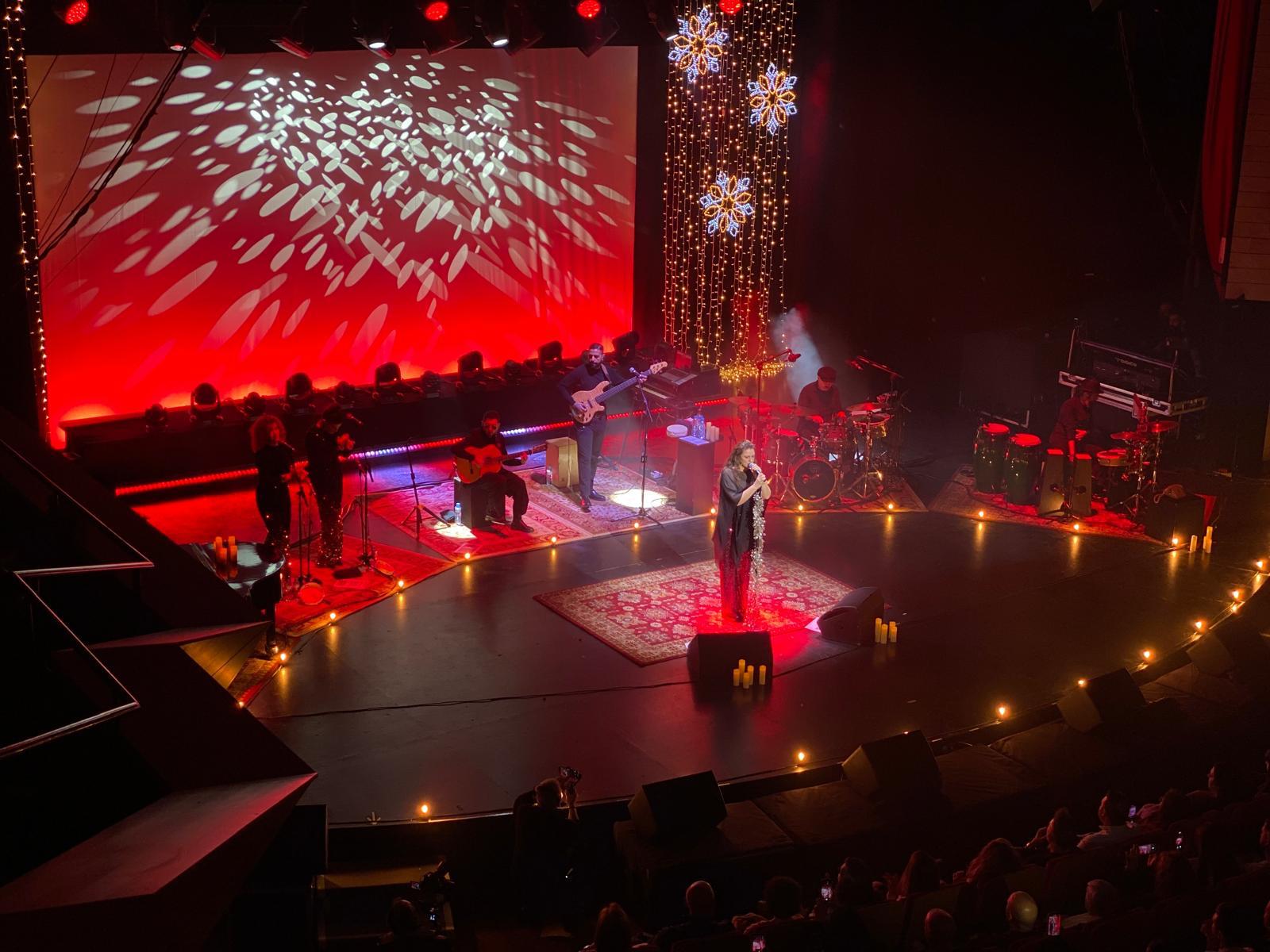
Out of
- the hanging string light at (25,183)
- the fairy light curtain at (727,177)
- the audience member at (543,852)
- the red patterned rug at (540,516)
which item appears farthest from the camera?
the fairy light curtain at (727,177)

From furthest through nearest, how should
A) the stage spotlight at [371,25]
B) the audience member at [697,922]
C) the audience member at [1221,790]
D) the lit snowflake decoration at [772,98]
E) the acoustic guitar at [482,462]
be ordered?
the lit snowflake decoration at [772,98] < the acoustic guitar at [482,462] < the stage spotlight at [371,25] < the audience member at [1221,790] < the audience member at [697,922]

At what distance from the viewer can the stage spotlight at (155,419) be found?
11.8m

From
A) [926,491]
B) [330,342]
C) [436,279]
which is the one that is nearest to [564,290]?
[436,279]

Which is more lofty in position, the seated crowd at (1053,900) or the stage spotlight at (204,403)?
the stage spotlight at (204,403)

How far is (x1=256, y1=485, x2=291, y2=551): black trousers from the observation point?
1008 centimetres

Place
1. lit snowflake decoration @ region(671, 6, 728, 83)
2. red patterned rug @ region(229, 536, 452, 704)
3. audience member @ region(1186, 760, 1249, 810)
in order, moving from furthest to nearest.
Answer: lit snowflake decoration @ region(671, 6, 728, 83) → red patterned rug @ region(229, 536, 452, 704) → audience member @ region(1186, 760, 1249, 810)

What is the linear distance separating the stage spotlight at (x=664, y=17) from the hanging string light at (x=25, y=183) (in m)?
5.16

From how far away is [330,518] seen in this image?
10.5m

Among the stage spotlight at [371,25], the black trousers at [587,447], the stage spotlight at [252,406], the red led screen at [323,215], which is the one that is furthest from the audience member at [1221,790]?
the red led screen at [323,215]

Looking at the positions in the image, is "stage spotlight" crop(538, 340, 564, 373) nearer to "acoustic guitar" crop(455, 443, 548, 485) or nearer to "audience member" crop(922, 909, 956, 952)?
"acoustic guitar" crop(455, 443, 548, 485)

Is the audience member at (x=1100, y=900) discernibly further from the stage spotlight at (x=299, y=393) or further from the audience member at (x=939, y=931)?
the stage spotlight at (x=299, y=393)

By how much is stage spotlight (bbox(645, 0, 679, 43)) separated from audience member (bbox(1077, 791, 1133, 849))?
8220 mm

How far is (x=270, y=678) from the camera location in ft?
28.8

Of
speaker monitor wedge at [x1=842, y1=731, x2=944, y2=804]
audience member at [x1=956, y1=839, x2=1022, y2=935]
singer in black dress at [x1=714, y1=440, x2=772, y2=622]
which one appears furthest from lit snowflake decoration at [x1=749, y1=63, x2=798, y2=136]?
audience member at [x1=956, y1=839, x2=1022, y2=935]
